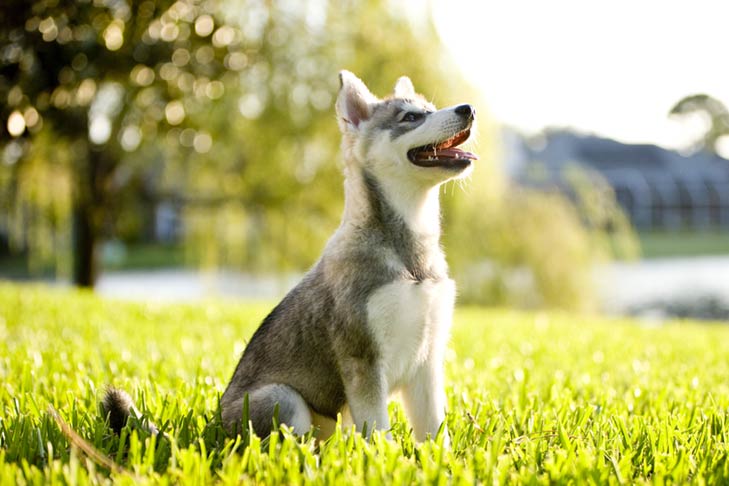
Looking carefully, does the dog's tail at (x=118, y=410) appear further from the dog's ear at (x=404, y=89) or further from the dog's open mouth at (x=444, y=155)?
the dog's ear at (x=404, y=89)

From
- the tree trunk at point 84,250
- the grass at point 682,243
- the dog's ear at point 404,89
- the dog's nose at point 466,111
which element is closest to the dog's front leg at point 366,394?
the dog's nose at point 466,111

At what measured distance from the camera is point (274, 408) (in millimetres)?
2830

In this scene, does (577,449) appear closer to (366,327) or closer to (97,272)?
(366,327)

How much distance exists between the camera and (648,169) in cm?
6344

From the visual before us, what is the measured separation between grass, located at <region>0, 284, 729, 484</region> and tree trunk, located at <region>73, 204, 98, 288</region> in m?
6.45

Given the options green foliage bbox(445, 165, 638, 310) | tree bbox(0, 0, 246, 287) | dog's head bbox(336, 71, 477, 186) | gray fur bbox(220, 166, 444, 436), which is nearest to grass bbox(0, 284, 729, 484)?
gray fur bbox(220, 166, 444, 436)

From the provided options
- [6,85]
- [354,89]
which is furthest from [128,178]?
[354,89]

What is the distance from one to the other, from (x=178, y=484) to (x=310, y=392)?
686mm

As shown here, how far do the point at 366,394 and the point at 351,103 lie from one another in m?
1.29

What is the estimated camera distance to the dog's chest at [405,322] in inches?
108

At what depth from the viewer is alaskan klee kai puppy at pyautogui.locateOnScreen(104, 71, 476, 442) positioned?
2.77 meters

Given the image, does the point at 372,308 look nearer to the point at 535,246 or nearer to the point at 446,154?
the point at 446,154

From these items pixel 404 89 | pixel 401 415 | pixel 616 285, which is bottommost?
pixel 616 285

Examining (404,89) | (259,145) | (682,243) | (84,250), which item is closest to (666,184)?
(682,243)
